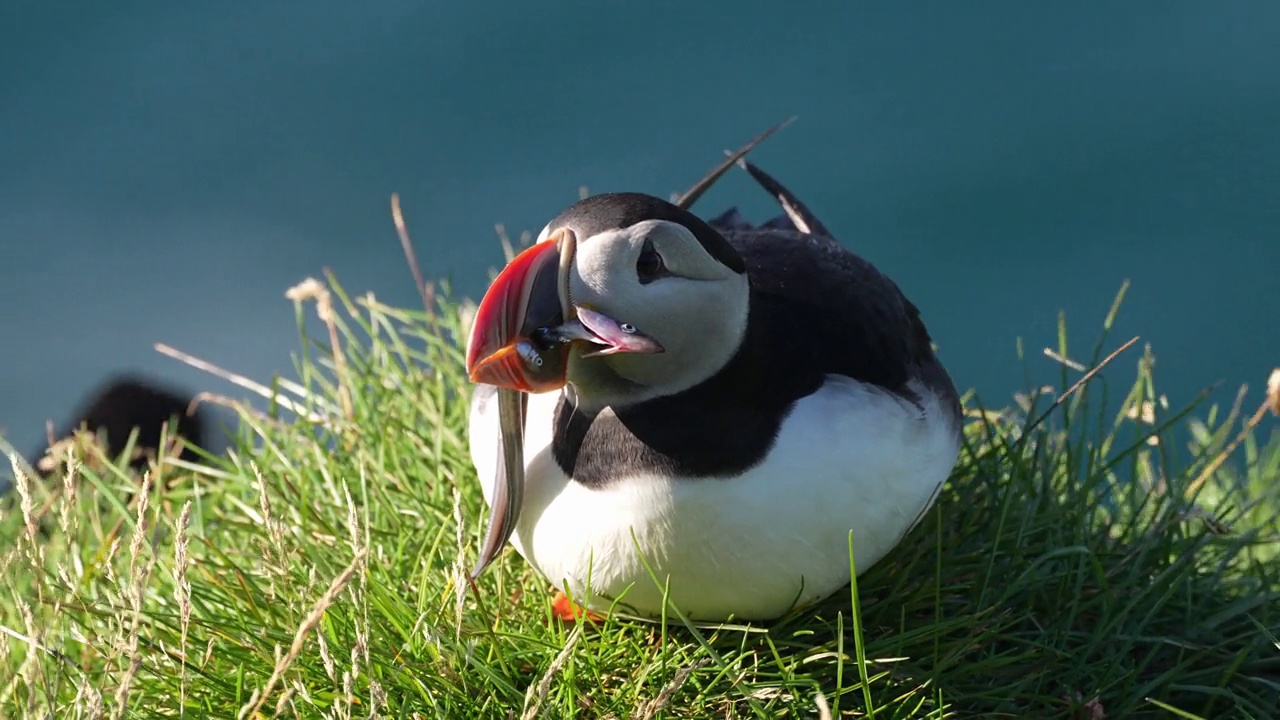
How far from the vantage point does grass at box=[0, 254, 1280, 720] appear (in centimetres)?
216

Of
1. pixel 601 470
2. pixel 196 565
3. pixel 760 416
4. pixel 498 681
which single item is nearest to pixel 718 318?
pixel 760 416

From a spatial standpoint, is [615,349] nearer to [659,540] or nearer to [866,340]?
[659,540]

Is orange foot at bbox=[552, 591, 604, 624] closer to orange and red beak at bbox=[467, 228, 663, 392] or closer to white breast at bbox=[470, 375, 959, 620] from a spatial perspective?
white breast at bbox=[470, 375, 959, 620]

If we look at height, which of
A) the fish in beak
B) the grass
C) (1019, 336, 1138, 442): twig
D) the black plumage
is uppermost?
the fish in beak

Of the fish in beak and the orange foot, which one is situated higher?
the fish in beak

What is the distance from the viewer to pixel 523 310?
1863 millimetres

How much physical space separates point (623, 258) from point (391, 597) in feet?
2.67

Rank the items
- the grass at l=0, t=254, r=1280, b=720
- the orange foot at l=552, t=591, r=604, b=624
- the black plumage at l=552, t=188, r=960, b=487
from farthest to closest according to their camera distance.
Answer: the orange foot at l=552, t=591, r=604, b=624 → the grass at l=0, t=254, r=1280, b=720 → the black plumage at l=552, t=188, r=960, b=487

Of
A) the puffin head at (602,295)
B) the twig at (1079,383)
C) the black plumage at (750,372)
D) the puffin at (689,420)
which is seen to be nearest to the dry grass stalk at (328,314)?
the puffin at (689,420)

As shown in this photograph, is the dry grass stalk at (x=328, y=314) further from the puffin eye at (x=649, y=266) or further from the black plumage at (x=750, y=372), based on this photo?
the puffin eye at (x=649, y=266)

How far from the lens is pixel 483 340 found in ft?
6.14

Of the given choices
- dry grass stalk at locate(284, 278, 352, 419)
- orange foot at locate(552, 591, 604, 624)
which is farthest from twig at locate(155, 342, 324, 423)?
orange foot at locate(552, 591, 604, 624)

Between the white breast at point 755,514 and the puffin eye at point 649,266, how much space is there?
239 millimetres

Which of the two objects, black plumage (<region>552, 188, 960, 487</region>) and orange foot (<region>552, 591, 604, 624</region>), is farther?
orange foot (<region>552, 591, 604, 624</region>)
